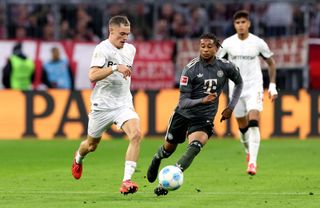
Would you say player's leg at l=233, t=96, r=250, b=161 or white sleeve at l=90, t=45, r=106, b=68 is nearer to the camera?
white sleeve at l=90, t=45, r=106, b=68

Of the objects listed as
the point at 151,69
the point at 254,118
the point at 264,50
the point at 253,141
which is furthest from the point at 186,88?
the point at 151,69

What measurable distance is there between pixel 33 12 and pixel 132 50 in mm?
13254

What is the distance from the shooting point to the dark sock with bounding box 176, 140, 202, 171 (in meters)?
13.4

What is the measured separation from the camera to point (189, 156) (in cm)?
1345

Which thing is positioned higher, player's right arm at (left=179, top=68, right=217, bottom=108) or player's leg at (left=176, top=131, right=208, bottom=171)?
player's right arm at (left=179, top=68, right=217, bottom=108)

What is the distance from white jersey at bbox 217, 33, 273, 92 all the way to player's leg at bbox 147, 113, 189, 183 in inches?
142

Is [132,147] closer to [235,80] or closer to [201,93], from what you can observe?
[201,93]

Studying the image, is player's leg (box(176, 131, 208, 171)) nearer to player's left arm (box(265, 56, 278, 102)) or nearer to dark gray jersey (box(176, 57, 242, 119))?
dark gray jersey (box(176, 57, 242, 119))

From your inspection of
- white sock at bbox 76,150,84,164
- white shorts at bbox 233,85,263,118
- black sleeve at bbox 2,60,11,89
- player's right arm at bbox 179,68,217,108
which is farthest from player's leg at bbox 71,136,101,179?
black sleeve at bbox 2,60,11,89

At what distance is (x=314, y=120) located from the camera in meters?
25.6

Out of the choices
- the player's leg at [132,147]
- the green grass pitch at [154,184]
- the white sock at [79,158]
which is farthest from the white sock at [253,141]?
the player's leg at [132,147]

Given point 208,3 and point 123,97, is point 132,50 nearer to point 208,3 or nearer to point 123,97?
point 123,97

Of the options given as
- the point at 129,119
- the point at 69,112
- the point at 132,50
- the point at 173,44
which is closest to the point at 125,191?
the point at 129,119

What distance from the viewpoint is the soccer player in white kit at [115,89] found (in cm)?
1388
